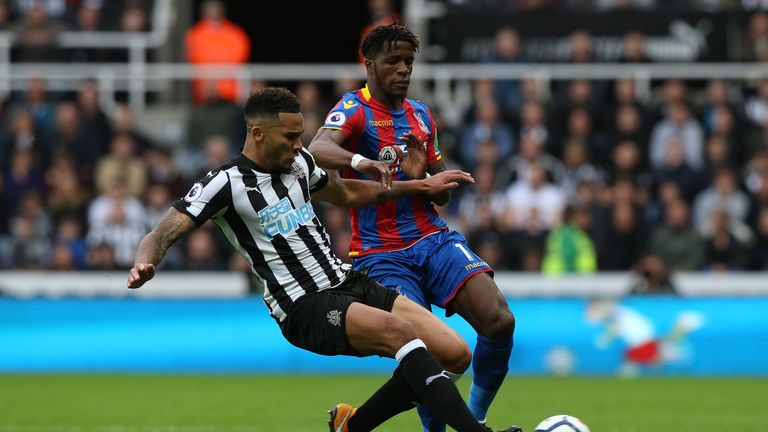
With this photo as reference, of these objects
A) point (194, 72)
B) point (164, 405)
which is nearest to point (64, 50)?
point (194, 72)

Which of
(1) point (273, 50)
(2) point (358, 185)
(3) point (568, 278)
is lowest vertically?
(2) point (358, 185)

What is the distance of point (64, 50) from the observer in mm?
21156

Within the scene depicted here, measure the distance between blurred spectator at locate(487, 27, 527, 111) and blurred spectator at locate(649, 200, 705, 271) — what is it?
2787 millimetres

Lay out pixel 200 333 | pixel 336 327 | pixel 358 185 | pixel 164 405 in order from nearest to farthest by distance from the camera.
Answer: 1. pixel 336 327
2. pixel 358 185
3. pixel 164 405
4. pixel 200 333

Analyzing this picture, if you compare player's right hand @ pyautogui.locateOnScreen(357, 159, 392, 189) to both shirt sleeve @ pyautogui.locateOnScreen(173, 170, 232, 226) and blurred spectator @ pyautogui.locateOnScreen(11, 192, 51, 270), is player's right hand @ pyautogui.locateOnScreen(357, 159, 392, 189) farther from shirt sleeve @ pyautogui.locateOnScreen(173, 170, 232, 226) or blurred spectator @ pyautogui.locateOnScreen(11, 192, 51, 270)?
blurred spectator @ pyautogui.locateOnScreen(11, 192, 51, 270)

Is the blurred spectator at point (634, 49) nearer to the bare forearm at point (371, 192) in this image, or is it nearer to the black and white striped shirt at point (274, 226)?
the bare forearm at point (371, 192)

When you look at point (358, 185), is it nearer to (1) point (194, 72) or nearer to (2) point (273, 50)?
(1) point (194, 72)

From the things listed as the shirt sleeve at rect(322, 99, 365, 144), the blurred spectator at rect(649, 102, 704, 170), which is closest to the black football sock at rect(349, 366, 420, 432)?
the shirt sleeve at rect(322, 99, 365, 144)

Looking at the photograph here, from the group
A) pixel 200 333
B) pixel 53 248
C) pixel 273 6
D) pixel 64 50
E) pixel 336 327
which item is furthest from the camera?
pixel 273 6

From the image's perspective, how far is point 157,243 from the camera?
768cm

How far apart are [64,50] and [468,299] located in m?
13.6

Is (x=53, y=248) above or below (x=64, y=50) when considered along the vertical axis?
below

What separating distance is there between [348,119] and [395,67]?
1.45ft

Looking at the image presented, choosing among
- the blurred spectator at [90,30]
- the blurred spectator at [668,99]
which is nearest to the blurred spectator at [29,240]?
the blurred spectator at [90,30]
